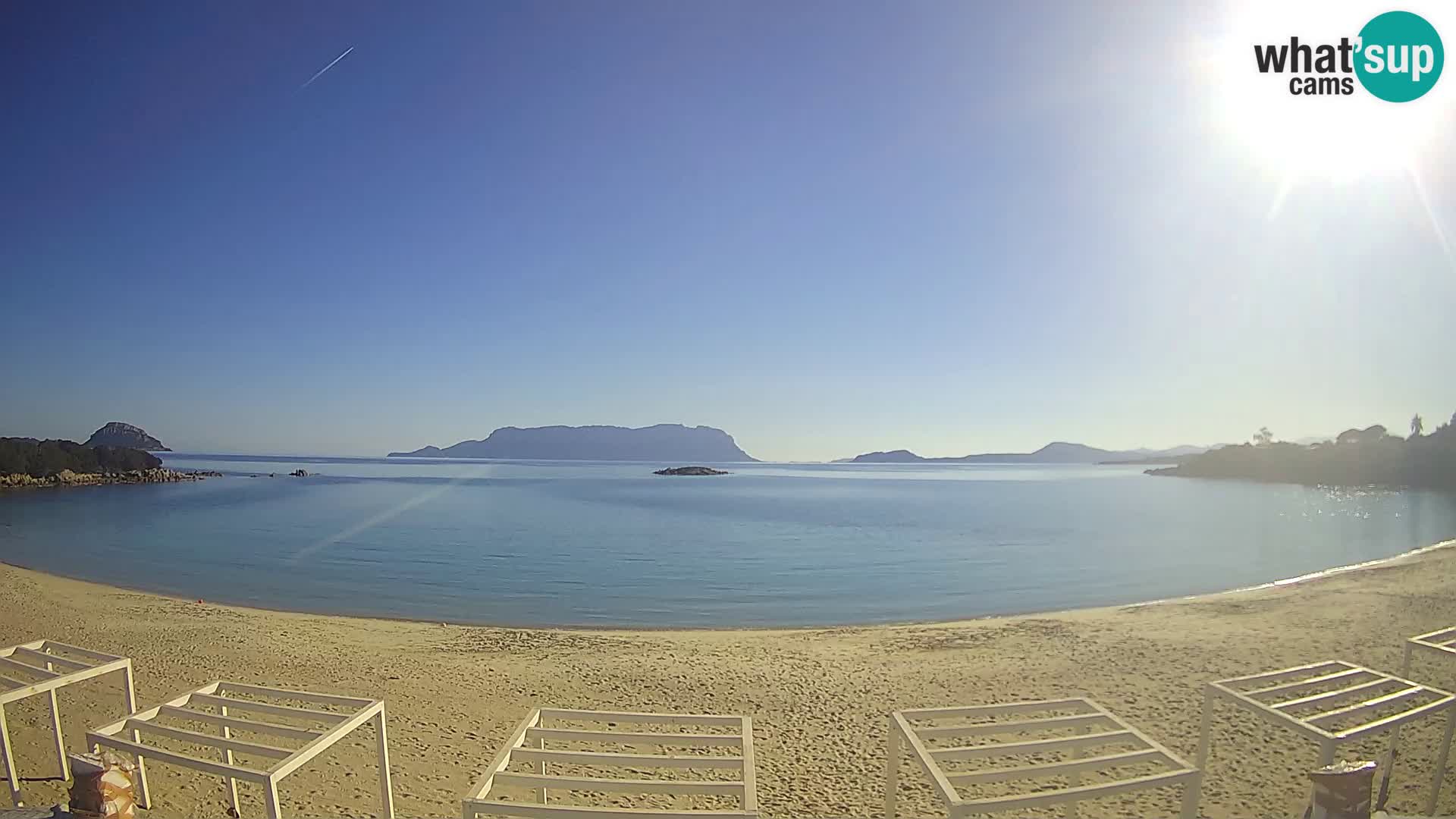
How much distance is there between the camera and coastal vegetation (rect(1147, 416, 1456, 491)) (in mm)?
59562

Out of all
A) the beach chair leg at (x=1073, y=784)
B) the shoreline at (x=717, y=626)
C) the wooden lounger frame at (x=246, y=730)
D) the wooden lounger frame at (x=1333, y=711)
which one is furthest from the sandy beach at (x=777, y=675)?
the wooden lounger frame at (x=246, y=730)

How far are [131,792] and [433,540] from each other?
1068 inches

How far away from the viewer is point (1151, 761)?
11.2 ft

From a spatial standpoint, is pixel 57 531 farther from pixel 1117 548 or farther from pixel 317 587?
pixel 1117 548

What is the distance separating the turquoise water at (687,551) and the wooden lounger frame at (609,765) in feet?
35.0

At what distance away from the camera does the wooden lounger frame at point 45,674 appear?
444cm

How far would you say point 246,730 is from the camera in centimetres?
359

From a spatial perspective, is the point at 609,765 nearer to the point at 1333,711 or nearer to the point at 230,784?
the point at 230,784

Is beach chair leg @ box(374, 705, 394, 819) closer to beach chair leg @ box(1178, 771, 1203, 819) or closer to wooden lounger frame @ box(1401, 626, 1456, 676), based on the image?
beach chair leg @ box(1178, 771, 1203, 819)

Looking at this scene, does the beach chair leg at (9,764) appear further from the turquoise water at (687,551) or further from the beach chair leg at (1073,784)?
the turquoise water at (687,551)

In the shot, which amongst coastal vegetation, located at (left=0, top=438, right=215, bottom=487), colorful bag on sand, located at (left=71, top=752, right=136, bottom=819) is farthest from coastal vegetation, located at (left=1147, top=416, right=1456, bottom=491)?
coastal vegetation, located at (left=0, top=438, right=215, bottom=487)

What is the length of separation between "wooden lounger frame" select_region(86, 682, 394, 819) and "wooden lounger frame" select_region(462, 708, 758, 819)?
1003mm

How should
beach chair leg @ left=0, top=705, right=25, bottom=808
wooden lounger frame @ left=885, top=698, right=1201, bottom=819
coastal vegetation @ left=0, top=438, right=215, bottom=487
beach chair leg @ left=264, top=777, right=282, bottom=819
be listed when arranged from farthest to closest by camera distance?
coastal vegetation @ left=0, top=438, right=215, bottom=487 → beach chair leg @ left=0, top=705, right=25, bottom=808 → beach chair leg @ left=264, top=777, right=282, bottom=819 → wooden lounger frame @ left=885, top=698, right=1201, bottom=819

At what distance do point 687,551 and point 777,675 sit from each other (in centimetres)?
1705
